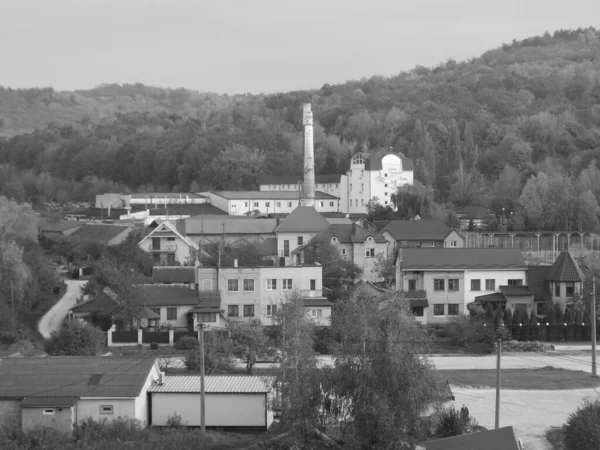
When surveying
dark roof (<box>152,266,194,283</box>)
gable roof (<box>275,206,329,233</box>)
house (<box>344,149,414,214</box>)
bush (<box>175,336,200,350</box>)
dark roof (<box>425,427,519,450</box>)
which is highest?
house (<box>344,149,414,214</box>)

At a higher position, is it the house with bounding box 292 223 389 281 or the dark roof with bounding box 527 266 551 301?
the house with bounding box 292 223 389 281

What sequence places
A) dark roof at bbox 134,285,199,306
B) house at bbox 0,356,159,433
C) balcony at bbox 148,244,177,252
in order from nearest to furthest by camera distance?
house at bbox 0,356,159,433
dark roof at bbox 134,285,199,306
balcony at bbox 148,244,177,252

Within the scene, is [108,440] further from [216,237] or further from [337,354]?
[216,237]

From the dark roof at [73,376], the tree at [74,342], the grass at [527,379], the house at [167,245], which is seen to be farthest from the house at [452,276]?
the dark roof at [73,376]

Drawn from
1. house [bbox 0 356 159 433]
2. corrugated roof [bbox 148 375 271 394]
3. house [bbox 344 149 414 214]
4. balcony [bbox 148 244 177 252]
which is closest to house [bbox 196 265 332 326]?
balcony [bbox 148 244 177 252]

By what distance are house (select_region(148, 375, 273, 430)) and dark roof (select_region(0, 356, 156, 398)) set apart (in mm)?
765

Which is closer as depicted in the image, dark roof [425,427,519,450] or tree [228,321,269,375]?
dark roof [425,427,519,450]

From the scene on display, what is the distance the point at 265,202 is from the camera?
3007 inches

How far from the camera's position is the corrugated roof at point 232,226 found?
2197 inches

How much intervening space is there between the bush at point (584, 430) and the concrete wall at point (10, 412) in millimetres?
12439

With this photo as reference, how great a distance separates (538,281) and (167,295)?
50.4 ft

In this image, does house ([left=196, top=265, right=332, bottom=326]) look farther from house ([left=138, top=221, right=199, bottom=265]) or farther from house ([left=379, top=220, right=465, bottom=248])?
house ([left=379, top=220, right=465, bottom=248])

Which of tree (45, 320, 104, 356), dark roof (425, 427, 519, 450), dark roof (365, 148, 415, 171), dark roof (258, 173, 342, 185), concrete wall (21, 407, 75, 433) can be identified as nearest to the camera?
dark roof (425, 427, 519, 450)

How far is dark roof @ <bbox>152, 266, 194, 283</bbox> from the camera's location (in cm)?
4103
